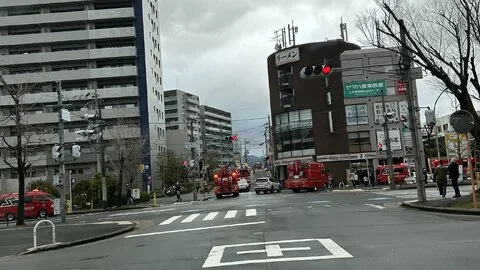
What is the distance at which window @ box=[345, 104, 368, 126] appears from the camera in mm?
60500

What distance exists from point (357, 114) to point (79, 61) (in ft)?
130

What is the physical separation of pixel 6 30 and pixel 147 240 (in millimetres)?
67344

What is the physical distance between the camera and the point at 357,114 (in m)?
60.5

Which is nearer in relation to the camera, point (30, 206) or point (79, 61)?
point (30, 206)

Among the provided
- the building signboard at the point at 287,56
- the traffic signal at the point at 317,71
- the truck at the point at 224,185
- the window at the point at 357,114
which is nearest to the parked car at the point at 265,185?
the truck at the point at 224,185

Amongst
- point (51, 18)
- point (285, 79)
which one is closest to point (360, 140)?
point (285, 79)

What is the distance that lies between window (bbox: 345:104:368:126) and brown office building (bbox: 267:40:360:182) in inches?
25.4

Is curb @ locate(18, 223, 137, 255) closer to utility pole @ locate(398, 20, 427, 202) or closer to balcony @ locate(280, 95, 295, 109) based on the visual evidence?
utility pole @ locate(398, 20, 427, 202)

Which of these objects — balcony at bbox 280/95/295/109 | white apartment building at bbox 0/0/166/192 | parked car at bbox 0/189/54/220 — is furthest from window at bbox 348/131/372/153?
parked car at bbox 0/189/54/220

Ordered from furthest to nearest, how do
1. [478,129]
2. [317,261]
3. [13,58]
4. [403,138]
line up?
1. [13,58]
2. [403,138]
3. [478,129]
4. [317,261]

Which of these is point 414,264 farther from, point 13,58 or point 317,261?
point 13,58

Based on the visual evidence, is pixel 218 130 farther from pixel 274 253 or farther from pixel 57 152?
pixel 274 253

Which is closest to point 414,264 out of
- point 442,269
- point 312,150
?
point 442,269

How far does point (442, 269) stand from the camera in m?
8.02
